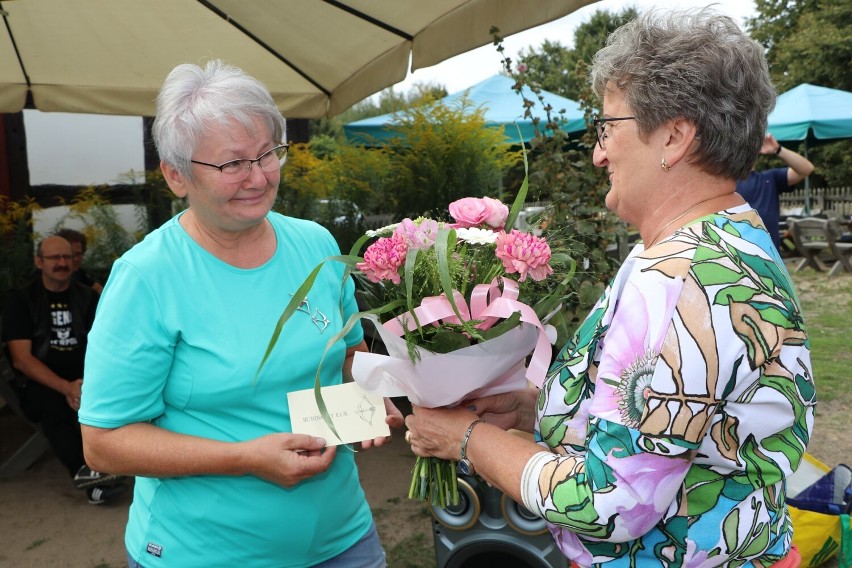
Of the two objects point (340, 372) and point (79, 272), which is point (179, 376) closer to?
point (340, 372)

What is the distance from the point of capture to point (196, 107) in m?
1.69

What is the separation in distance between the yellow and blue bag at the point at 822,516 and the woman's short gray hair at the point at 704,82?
2465 millimetres

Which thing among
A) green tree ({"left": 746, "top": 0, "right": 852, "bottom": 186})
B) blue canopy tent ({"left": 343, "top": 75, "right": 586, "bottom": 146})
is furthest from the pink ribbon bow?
green tree ({"left": 746, "top": 0, "right": 852, "bottom": 186})

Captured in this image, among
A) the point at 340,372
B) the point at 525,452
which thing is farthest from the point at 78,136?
the point at 525,452

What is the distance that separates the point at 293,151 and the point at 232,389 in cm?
513

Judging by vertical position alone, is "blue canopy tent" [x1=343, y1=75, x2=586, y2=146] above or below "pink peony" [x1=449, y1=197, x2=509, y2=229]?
above

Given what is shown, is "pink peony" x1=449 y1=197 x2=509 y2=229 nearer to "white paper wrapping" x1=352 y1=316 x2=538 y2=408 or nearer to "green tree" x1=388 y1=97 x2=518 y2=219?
"white paper wrapping" x1=352 y1=316 x2=538 y2=408

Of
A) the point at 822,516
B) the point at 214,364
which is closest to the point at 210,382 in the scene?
the point at 214,364

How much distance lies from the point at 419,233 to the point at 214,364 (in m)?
0.60

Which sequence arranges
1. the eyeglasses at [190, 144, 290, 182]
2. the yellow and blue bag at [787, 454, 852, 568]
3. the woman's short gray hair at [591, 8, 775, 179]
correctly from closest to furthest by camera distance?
1. the woman's short gray hair at [591, 8, 775, 179]
2. the eyeglasses at [190, 144, 290, 182]
3. the yellow and blue bag at [787, 454, 852, 568]

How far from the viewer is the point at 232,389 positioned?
66.7 inches

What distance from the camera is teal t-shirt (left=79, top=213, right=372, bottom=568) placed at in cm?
162

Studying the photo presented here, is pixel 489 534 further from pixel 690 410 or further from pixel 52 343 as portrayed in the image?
pixel 52 343

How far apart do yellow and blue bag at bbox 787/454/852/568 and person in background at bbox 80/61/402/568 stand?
7.90 feet
